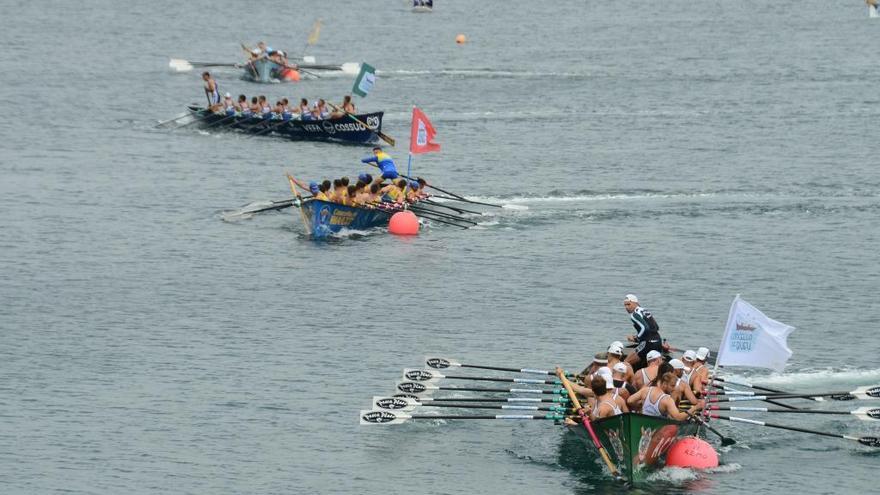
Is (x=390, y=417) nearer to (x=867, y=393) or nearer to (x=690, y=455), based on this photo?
(x=690, y=455)

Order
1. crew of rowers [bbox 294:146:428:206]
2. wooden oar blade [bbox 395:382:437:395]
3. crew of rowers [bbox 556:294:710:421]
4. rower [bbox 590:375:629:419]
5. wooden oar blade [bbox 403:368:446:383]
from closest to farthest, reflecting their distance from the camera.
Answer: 1. rower [bbox 590:375:629:419]
2. crew of rowers [bbox 556:294:710:421]
3. wooden oar blade [bbox 395:382:437:395]
4. wooden oar blade [bbox 403:368:446:383]
5. crew of rowers [bbox 294:146:428:206]

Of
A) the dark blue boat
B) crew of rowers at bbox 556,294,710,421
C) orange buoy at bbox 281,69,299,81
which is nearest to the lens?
crew of rowers at bbox 556,294,710,421

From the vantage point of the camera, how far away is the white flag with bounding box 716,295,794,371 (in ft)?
119

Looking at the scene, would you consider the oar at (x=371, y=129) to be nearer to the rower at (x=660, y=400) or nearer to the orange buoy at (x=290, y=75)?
the orange buoy at (x=290, y=75)

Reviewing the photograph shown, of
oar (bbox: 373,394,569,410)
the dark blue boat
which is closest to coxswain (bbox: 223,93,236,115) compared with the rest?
the dark blue boat

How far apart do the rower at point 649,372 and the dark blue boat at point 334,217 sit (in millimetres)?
25779

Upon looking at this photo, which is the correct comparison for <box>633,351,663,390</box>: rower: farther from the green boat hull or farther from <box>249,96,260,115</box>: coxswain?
<box>249,96,260,115</box>: coxswain

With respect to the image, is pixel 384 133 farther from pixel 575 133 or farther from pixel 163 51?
pixel 163 51

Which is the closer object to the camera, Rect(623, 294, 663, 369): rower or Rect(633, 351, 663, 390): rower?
Rect(633, 351, 663, 390): rower

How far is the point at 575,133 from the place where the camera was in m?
87.9

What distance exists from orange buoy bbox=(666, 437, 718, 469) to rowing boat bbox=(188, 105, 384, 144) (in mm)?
46265

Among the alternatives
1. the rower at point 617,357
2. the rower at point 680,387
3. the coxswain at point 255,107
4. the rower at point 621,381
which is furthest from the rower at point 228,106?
the rower at point 680,387

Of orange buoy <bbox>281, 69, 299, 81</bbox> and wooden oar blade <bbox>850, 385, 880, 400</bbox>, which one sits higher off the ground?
orange buoy <bbox>281, 69, 299, 81</bbox>

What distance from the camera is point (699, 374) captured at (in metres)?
37.6
